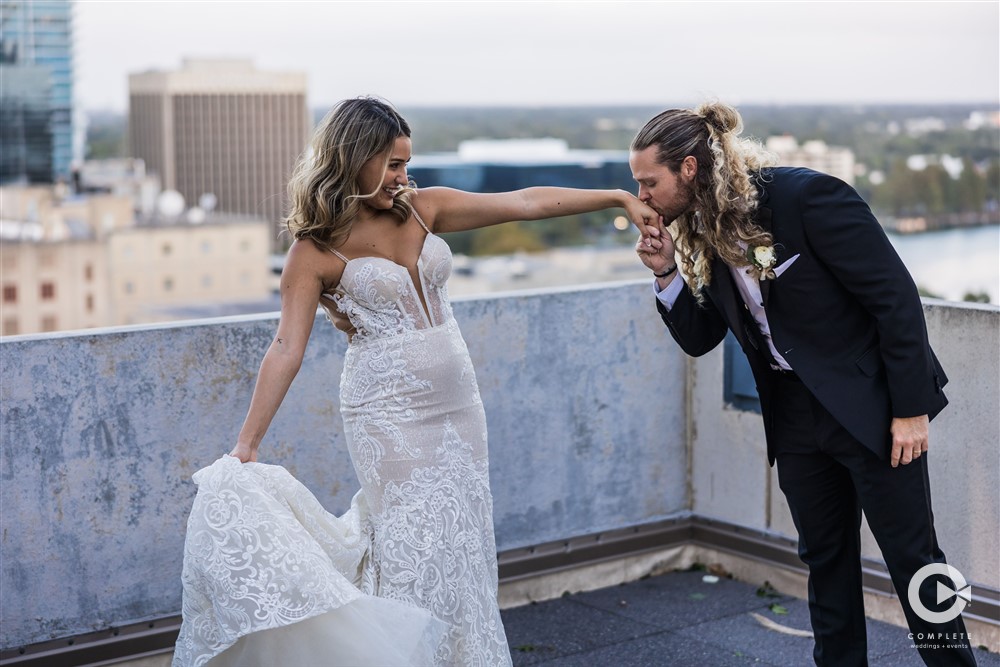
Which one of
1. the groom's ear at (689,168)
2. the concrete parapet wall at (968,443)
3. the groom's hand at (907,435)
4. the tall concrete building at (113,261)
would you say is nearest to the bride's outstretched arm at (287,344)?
the groom's ear at (689,168)

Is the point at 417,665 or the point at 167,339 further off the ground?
the point at 167,339

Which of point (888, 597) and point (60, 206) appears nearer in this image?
point (888, 597)

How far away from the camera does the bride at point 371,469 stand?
10.3ft

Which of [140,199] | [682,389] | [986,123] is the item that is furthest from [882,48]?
[682,389]

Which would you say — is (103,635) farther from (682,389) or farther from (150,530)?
(682,389)

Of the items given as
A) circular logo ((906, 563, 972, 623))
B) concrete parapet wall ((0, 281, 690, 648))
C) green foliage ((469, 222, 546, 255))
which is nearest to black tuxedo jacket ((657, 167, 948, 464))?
circular logo ((906, 563, 972, 623))

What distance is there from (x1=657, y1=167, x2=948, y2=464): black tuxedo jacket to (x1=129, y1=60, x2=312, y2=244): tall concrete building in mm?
154014

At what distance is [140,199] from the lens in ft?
451

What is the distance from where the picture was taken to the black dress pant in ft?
11.1

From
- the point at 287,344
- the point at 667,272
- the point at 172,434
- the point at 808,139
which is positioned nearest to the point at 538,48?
the point at 808,139

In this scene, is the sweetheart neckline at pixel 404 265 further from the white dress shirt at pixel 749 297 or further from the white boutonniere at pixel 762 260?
the white boutonniere at pixel 762 260

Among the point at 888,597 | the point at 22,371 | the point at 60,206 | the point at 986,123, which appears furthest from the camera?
the point at 60,206

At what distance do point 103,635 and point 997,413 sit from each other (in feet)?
11.7

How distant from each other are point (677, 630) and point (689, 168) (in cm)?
239
